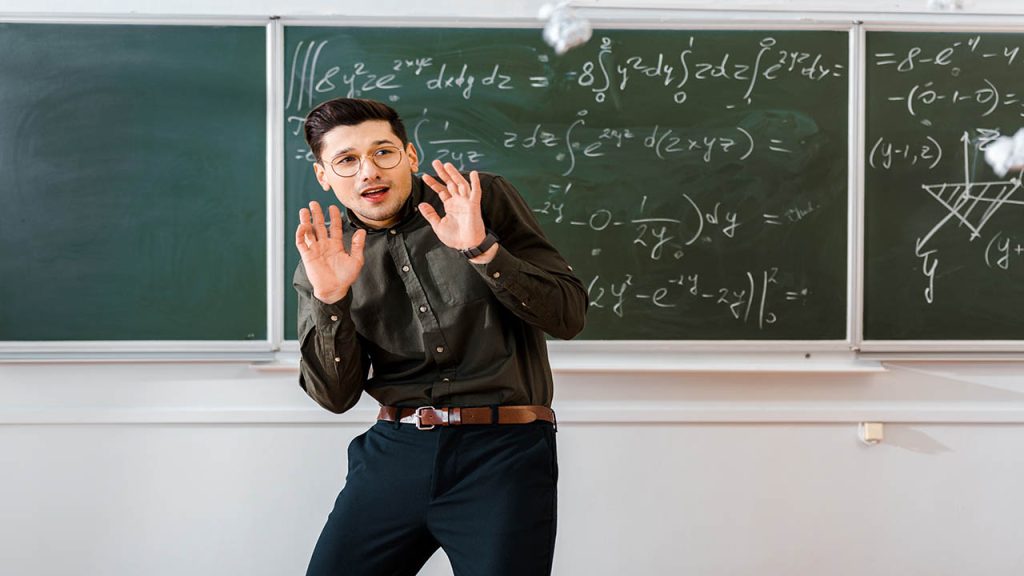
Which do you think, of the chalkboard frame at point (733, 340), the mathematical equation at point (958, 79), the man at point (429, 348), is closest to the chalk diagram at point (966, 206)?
the mathematical equation at point (958, 79)

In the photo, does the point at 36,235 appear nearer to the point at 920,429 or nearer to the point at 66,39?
the point at 66,39

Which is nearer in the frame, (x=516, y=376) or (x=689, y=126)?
(x=516, y=376)

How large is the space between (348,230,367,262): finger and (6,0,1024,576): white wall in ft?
3.63

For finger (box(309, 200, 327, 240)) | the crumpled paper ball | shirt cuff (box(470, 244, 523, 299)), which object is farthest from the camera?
the crumpled paper ball

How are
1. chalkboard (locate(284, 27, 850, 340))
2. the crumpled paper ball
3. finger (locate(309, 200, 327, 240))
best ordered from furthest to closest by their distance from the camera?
chalkboard (locate(284, 27, 850, 340)) → the crumpled paper ball → finger (locate(309, 200, 327, 240))

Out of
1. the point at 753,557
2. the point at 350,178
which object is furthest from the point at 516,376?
the point at 753,557

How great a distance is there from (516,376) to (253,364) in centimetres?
123

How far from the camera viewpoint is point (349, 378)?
1.64m

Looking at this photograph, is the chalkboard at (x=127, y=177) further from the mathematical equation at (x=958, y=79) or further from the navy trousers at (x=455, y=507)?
the mathematical equation at (x=958, y=79)

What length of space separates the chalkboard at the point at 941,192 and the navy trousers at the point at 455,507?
5.05 feet

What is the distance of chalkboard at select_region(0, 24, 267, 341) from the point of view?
8.36 feet

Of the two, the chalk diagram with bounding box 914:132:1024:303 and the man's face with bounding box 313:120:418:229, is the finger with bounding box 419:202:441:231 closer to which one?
the man's face with bounding box 313:120:418:229

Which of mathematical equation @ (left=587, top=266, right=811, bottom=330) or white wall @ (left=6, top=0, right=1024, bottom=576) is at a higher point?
mathematical equation @ (left=587, top=266, right=811, bottom=330)

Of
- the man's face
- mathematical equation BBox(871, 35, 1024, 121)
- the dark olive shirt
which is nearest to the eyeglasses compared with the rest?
the man's face
